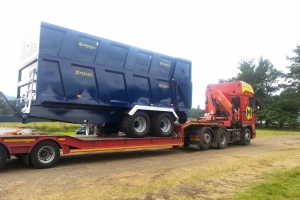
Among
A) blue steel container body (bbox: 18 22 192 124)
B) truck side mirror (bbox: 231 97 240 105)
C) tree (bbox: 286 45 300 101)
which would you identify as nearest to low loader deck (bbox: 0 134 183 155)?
blue steel container body (bbox: 18 22 192 124)

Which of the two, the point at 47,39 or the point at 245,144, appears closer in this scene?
the point at 47,39

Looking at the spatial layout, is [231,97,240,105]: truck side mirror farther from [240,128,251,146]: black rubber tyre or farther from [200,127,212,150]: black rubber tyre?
[200,127,212,150]: black rubber tyre

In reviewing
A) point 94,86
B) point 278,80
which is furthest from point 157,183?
point 278,80

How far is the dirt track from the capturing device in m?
5.12

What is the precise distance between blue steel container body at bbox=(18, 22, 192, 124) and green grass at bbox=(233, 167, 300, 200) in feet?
16.8

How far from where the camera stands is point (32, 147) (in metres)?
7.14

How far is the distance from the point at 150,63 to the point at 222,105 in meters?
5.97

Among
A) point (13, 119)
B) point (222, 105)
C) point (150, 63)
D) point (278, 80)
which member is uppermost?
point (278, 80)

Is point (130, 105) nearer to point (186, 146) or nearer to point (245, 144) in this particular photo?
point (186, 146)

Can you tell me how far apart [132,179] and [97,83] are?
368cm

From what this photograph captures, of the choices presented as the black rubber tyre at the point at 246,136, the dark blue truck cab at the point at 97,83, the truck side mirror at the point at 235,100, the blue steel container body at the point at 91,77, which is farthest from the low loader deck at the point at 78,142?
the black rubber tyre at the point at 246,136

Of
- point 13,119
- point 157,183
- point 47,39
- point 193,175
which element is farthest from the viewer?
point 13,119

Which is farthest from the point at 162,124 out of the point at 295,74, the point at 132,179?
the point at 295,74

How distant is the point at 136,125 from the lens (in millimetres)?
9977
